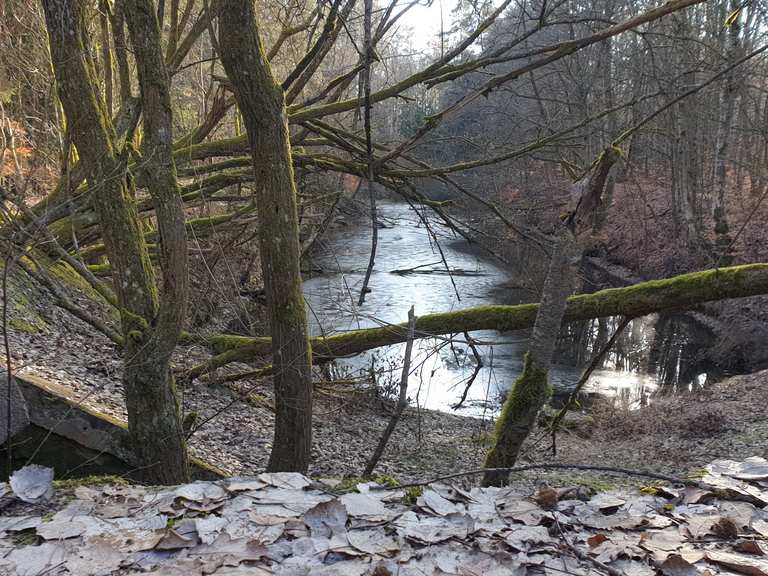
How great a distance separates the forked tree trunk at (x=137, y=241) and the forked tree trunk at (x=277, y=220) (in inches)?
19.0

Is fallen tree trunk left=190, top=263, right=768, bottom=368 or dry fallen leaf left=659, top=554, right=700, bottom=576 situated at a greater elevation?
fallen tree trunk left=190, top=263, right=768, bottom=368

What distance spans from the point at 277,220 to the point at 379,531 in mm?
2245

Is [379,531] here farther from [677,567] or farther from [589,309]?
[589,309]

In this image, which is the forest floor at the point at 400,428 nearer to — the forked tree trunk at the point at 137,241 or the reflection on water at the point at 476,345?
the reflection on water at the point at 476,345

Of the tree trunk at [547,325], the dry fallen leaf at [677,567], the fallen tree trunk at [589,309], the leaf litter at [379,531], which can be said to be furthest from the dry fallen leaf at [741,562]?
the fallen tree trunk at [589,309]

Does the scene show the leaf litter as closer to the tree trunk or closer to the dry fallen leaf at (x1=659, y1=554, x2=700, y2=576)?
the dry fallen leaf at (x1=659, y1=554, x2=700, y2=576)

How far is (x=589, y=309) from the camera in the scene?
5.46 metres

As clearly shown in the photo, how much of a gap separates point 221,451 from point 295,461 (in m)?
1.82

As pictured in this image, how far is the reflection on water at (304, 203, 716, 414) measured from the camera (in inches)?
415

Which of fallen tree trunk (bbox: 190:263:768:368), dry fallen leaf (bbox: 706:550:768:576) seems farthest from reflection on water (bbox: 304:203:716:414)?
dry fallen leaf (bbox: 706:550:768:576)

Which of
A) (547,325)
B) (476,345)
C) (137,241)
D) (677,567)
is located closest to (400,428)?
(476,345)

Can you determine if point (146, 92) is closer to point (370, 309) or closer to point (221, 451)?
point (221, 451)

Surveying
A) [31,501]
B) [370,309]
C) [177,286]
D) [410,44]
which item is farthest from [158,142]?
[370,309]

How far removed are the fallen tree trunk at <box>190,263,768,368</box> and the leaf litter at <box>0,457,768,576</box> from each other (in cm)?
213
